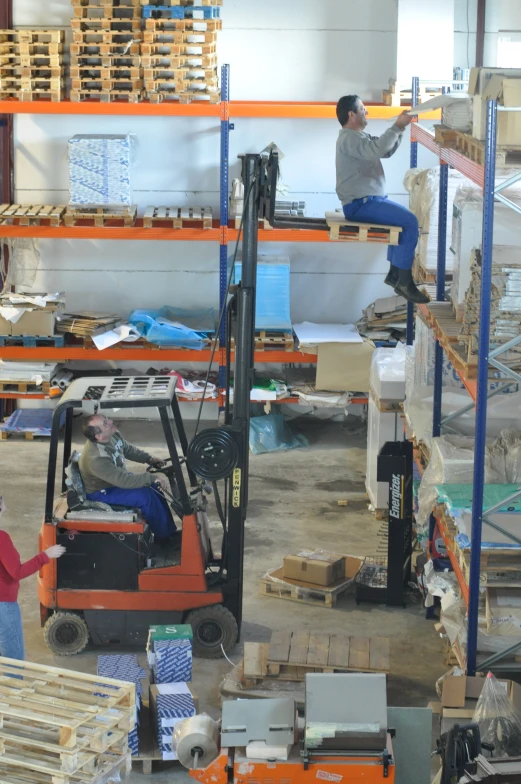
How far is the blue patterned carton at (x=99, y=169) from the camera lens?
43.6ft

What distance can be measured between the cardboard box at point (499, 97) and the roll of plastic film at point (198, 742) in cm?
370

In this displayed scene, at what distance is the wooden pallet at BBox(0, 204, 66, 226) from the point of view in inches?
538

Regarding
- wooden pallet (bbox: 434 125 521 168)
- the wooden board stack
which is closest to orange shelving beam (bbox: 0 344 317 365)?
wooden pallet (bbox: 434 125 521 168)

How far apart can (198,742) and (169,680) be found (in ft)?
4.41

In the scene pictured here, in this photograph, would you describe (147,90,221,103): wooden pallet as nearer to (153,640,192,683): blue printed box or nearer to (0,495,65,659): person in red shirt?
(0,495,65,659): person in red shirt

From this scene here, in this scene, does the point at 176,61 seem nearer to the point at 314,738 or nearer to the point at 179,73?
the point at 179,73

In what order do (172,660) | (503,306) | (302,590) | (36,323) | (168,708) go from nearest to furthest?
(503,306), (168,708), (172,660), (302,590), (36,323)

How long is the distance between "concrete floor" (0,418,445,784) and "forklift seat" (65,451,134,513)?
3.67 ft

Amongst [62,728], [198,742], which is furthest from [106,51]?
[62,728]

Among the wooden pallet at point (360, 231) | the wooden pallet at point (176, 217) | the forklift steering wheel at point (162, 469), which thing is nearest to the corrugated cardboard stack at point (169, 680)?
the forklift steering wheel at point (162, 469)

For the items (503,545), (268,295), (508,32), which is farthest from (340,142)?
(508,32)

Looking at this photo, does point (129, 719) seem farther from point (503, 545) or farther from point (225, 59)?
point (225, 59)

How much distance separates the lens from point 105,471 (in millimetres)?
8758

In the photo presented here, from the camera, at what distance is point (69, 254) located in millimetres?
14805
